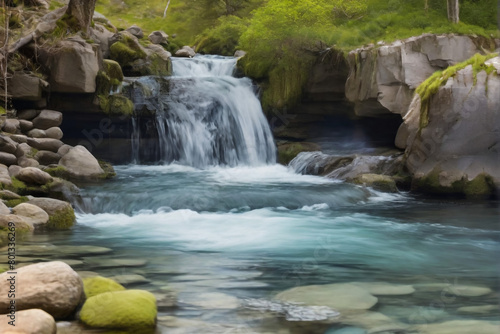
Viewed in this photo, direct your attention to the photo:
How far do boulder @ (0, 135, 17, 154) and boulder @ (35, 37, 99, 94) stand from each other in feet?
10.6

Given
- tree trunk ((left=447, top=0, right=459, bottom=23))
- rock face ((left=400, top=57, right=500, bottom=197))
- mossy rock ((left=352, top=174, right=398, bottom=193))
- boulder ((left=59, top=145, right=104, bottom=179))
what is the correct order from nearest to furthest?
rock face ((left=400, top=57, right=500, bottom=197))
mossy rock ((left=352, top=174, right=398, bottom=193))
boulder ((left=59, top=145, right=104, bottom=179))
tree trunk ((left=447, top=0, right=459, bottom=23))

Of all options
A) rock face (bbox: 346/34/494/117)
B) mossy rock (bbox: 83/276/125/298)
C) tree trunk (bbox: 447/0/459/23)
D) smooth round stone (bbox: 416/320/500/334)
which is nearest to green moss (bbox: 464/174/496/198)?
rock face (bbox: 346/34/494/117)

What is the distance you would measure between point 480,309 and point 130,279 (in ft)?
10.2

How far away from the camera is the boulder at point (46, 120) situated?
49.3ft

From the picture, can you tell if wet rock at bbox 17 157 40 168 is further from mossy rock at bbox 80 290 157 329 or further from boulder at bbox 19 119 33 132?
mossy rock at bbox 80 290 157 329

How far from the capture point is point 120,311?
4.15 m

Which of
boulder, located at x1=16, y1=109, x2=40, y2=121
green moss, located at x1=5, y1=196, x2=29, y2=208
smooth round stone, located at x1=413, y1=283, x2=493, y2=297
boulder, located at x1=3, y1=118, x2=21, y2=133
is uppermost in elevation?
boulder, located at x1=16, y1=109, x2=40, y2=121

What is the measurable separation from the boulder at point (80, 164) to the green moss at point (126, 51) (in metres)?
5.31

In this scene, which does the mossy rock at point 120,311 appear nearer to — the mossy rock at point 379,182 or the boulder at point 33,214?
the boulder at point 33,214

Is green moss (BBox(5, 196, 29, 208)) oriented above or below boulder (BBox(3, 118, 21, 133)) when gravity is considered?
below

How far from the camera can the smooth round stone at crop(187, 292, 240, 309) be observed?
15.7ft

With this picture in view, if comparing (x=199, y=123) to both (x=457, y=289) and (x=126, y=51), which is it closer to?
(x=126, y=51)

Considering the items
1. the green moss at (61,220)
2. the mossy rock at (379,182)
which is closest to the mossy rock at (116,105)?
the mossy rock at (379,182)

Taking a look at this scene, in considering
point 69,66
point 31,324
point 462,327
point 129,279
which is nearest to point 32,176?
point 69,66
